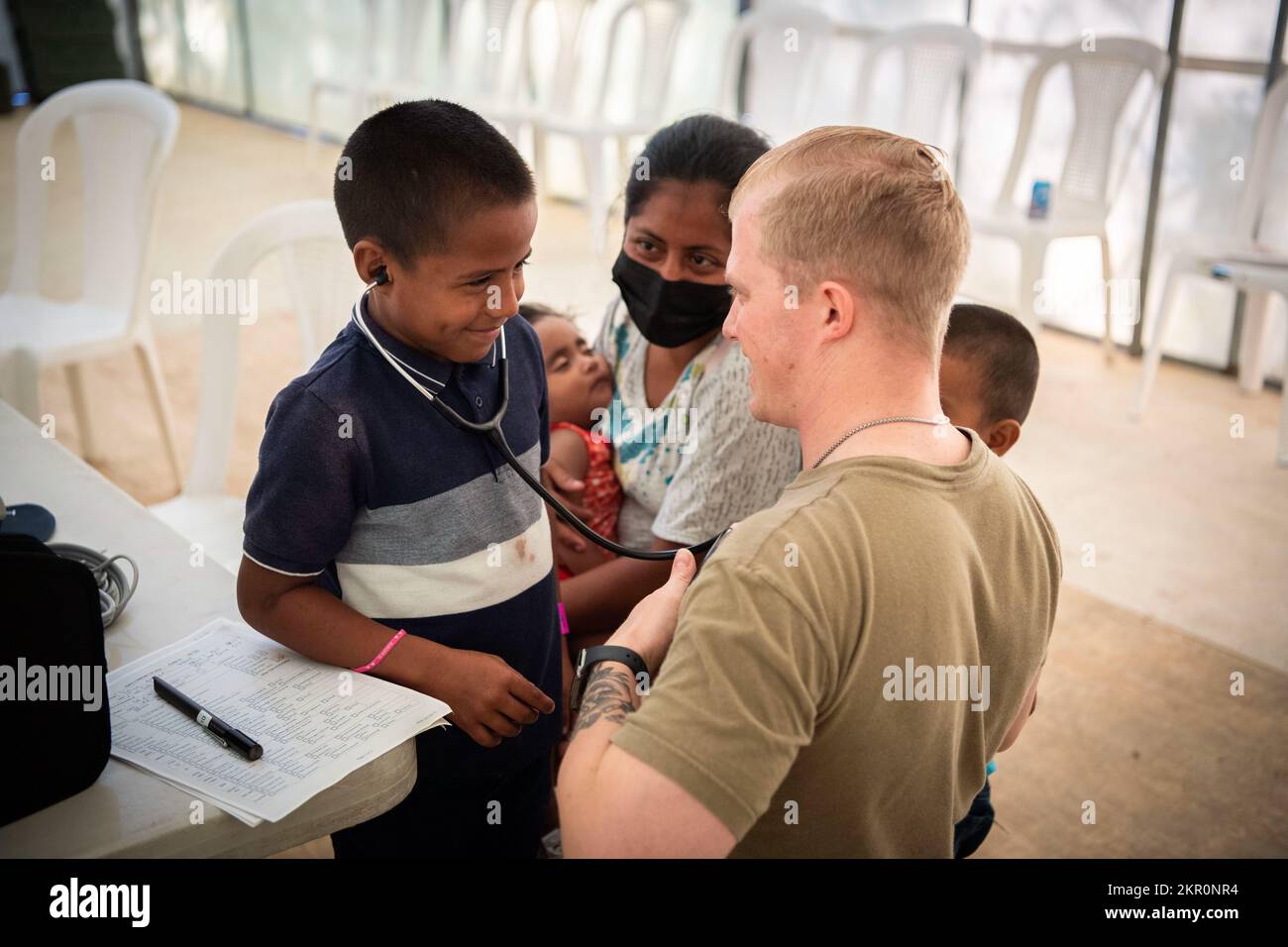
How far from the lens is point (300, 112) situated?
760 centimetres

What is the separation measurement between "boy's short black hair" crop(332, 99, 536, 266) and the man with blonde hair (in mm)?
303

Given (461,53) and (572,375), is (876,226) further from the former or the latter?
(461,53)

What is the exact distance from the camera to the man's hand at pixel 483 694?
1.13 m

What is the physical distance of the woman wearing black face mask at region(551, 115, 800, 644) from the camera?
1573 millimetres

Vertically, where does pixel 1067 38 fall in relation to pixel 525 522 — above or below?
above

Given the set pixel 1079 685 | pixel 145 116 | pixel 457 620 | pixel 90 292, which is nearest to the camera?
pixel 457 620

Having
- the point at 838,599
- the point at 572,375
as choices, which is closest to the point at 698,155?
the point at 572,375

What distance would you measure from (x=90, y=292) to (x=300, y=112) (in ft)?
16.5

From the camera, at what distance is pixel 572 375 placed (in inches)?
75.0

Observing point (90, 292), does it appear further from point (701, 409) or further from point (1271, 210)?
point (1271, 210)

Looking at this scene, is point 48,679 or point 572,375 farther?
point 572,375

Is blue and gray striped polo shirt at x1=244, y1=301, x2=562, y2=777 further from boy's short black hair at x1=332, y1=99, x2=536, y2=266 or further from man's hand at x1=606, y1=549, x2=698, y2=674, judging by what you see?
man's hand at x1=606, y1=549, x2=698, y2=674

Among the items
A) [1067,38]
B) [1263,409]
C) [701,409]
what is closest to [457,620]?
[701,409]

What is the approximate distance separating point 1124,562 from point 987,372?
1.81 m
